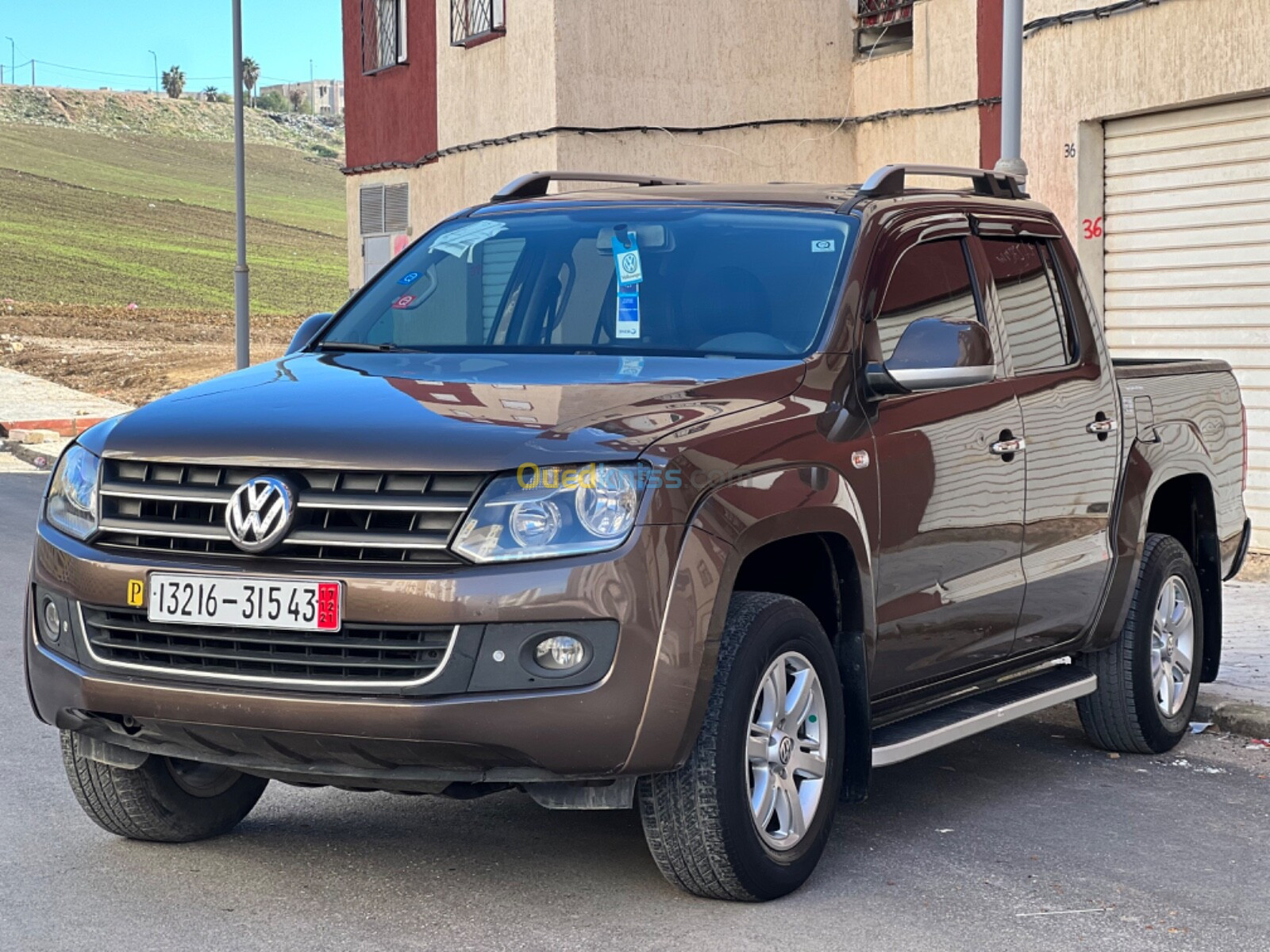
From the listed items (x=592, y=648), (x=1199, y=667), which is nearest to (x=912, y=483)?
(x=592, y=648)

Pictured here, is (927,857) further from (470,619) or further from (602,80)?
(602,80)

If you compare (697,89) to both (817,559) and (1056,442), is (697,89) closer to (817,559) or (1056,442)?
(1056,442)

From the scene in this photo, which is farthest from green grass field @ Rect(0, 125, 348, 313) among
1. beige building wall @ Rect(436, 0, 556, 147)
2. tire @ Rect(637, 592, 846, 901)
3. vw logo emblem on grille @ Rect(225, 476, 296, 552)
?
tire @ Rect(637, 592, 846, 901)

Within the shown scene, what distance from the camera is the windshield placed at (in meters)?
5.68

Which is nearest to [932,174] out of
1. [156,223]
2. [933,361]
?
[933,361]

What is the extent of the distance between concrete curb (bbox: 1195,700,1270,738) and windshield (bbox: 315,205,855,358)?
115 inches

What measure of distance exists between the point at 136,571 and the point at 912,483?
2165mm

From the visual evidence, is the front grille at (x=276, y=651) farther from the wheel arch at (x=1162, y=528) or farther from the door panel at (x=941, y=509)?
the wheel arch at (x=1162, y=528)

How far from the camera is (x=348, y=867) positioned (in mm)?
5348

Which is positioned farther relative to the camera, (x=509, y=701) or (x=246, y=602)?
(x=246, y=602)

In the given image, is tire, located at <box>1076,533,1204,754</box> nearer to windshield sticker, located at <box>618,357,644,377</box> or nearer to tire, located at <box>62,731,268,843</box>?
windshield sticker, located at <box>618,357,644,377</box>

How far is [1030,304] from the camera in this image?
666cm

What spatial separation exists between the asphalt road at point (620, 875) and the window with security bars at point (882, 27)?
13868 millimetres

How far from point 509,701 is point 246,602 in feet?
2.23
